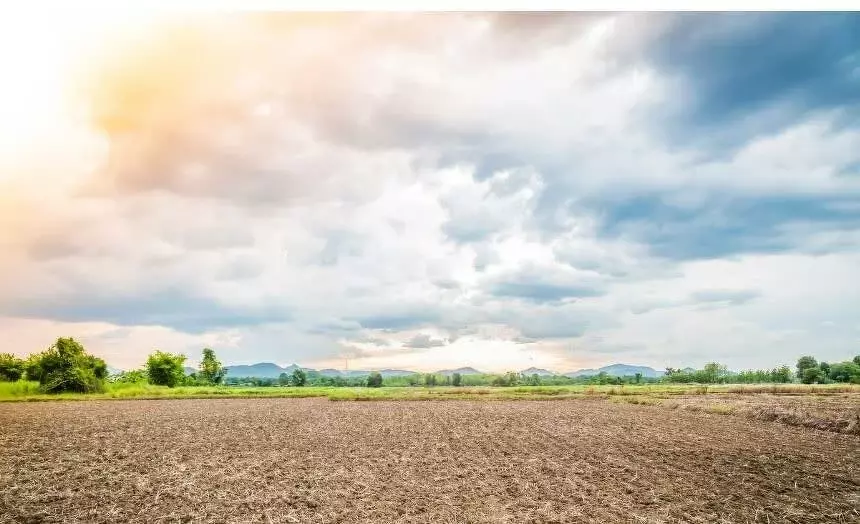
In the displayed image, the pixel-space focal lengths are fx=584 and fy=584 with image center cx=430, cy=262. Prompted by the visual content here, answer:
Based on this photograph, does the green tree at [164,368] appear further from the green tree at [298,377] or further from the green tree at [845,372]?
the green tree at [845,372]

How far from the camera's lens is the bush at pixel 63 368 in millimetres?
29500

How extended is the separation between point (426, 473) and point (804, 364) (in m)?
61.7

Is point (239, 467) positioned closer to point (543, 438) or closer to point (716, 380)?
point (543, 438)

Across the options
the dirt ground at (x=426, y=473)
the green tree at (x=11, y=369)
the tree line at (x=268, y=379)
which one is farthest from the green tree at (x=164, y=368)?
the dirt ground at (x=426, y=473)

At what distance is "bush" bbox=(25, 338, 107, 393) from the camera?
2950 centimetres

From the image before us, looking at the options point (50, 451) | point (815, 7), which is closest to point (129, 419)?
point (50, 451)

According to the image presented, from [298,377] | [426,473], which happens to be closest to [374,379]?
[298,377]

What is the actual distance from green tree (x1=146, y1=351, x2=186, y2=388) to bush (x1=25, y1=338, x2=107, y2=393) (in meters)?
10.1

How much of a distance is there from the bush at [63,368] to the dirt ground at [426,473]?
600 inches

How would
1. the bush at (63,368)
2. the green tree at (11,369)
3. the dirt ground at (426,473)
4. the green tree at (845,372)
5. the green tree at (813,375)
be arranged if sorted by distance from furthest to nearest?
1. the green tree at (813,375)
2. the green tree at (845,372)
3. the green tree at (11,369)
4. the bush at (63,368)
5. the dirt ground at (426,473)

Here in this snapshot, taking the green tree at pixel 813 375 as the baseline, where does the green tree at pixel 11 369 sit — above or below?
above

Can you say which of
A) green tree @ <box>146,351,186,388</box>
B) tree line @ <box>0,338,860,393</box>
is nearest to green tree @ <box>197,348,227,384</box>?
tree line @ <box>0,338,860,393</box>

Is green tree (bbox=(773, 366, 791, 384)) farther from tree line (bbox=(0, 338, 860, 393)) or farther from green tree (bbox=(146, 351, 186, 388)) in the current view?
green tree (bbox=(146, 351, 186, 388))

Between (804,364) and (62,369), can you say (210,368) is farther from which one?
(804,364)
